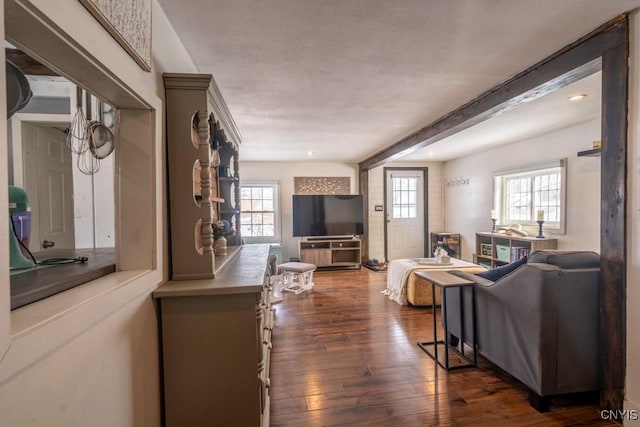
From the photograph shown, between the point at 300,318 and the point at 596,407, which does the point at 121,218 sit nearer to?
the point at 300,318

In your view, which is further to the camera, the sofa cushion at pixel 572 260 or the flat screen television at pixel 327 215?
the flat screen television at pixel 327 215

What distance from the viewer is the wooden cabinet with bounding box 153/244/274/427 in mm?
1307

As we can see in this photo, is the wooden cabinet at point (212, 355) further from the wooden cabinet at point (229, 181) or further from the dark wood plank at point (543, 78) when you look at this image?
the dark wood plank at point (543, 78)

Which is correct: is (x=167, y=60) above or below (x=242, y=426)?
above

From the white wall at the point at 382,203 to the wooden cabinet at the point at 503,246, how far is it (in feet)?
4.66

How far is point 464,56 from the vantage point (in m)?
1.96

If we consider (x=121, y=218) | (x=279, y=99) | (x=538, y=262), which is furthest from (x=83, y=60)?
(x=538, y=262)

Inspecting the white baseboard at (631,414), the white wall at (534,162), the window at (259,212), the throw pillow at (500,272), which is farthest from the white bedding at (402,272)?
the window at (259,212)

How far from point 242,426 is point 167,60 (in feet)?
5.80

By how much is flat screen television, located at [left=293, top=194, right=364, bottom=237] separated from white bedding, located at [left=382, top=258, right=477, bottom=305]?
191 cm

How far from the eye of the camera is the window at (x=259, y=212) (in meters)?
→ 5.98

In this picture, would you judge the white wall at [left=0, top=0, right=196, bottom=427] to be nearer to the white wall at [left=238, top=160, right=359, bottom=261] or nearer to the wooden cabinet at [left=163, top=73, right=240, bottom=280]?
the wooden cabinet at [left=163, top=73, right=240, bottom=280]

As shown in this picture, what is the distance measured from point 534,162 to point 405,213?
2.64 metres

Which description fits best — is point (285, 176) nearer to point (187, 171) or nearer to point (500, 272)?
point (500, 272)
